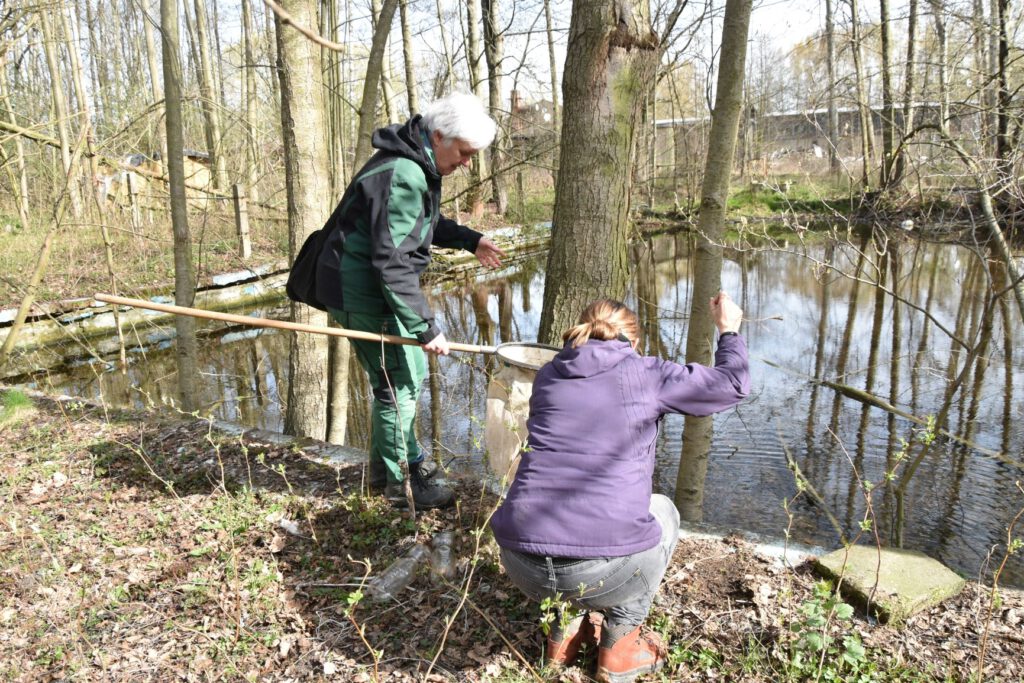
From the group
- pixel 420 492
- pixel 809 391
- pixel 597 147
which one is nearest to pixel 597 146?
pixel 597 147

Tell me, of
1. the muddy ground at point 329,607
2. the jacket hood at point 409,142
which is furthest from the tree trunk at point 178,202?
the jacket hood at point 409,142

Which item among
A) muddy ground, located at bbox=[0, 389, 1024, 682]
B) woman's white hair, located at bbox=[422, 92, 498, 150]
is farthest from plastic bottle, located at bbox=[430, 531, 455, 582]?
woman's white hair, located at bbox=[422, 92, 498, 150]

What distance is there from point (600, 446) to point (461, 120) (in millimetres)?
1433

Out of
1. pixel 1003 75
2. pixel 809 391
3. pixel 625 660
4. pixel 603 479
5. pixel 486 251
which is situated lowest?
pixel 809 391

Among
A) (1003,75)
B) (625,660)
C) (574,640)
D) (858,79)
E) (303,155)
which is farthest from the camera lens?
(858,79)

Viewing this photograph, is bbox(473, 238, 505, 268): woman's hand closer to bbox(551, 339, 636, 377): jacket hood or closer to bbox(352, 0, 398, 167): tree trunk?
bbox(551, 339, 636, 377): jacket hood

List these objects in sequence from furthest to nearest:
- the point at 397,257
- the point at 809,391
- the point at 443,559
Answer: the point at 809,391
the point at 443,559
the point at 397,257

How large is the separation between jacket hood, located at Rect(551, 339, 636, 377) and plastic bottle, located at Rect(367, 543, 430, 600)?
120cm

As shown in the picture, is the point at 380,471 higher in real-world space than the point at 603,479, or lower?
lower

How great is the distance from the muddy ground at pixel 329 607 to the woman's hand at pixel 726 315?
0.92 m

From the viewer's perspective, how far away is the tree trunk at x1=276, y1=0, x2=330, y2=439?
480 centimetres

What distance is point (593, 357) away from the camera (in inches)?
93.0

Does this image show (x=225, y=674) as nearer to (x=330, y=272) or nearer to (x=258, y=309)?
(x=330, y=272)

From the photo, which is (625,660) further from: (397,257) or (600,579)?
(397,257)
